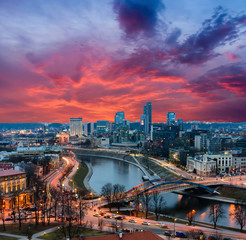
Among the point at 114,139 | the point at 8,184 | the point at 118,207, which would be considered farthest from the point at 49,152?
the point at 114,139

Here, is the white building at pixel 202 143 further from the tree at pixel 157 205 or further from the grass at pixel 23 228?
the grass at pixel 23 228

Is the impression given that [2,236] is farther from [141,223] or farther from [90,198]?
[90,198]

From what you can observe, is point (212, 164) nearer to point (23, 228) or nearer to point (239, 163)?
point (239, 163)

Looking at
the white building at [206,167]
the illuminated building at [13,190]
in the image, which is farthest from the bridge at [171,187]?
the illuminated building at [13,190]

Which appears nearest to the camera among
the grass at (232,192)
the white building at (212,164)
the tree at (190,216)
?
the tree at (190,216)

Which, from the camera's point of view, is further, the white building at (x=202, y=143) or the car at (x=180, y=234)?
the white building at (x=202, y=143)

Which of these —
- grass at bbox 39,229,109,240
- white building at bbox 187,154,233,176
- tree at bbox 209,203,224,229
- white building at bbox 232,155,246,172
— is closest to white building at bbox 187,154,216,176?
white building at bbox 187,154,233,176

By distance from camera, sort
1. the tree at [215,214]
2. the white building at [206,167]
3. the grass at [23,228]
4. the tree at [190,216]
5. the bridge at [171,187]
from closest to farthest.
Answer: the grass at [23,228], the tree at [190,216], the tree at [215,214], the bridge at [171,187], the white building at [206,167]

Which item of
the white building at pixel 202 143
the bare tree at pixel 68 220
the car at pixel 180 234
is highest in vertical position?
the white building at pixel 202 143

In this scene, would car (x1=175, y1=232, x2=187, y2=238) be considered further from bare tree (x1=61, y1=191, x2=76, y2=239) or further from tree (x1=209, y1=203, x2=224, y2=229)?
bare tree (x1=61, y1=191, x2=76, y2=239)
